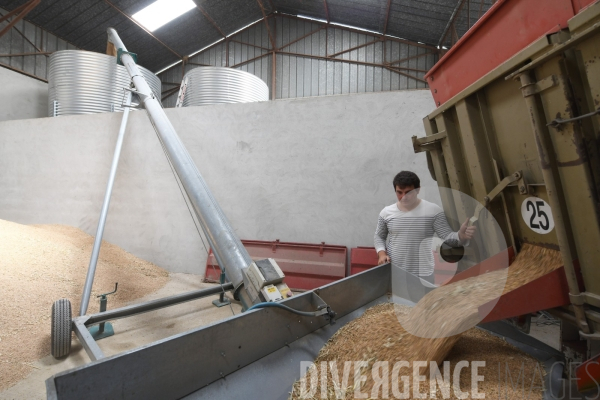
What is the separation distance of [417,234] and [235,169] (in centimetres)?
287

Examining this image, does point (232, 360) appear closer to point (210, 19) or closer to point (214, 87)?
point (214, 87)

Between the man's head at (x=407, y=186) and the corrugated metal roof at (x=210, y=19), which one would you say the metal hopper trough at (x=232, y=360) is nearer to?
the man's head at (x=407, y=186)

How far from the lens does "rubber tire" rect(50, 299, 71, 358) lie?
221cm

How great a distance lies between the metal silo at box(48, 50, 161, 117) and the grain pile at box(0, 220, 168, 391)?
2288 mm

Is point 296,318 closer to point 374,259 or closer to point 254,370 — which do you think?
point 254,370

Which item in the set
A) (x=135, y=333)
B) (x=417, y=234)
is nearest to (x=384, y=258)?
(x=417, y=234)

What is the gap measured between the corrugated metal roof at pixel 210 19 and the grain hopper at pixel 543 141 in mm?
6427

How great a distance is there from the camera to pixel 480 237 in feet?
5.94

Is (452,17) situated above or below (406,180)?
above

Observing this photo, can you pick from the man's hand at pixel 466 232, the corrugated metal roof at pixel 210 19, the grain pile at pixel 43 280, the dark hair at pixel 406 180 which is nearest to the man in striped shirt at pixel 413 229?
the dark hair at pixel 406 180

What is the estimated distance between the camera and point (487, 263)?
5.49ft

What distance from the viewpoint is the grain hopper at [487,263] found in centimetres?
106

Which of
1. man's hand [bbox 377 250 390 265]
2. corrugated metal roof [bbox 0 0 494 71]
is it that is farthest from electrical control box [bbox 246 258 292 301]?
corrugated metal roof [bbox 0 0 494 71]

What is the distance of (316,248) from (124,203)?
10.2 feet
